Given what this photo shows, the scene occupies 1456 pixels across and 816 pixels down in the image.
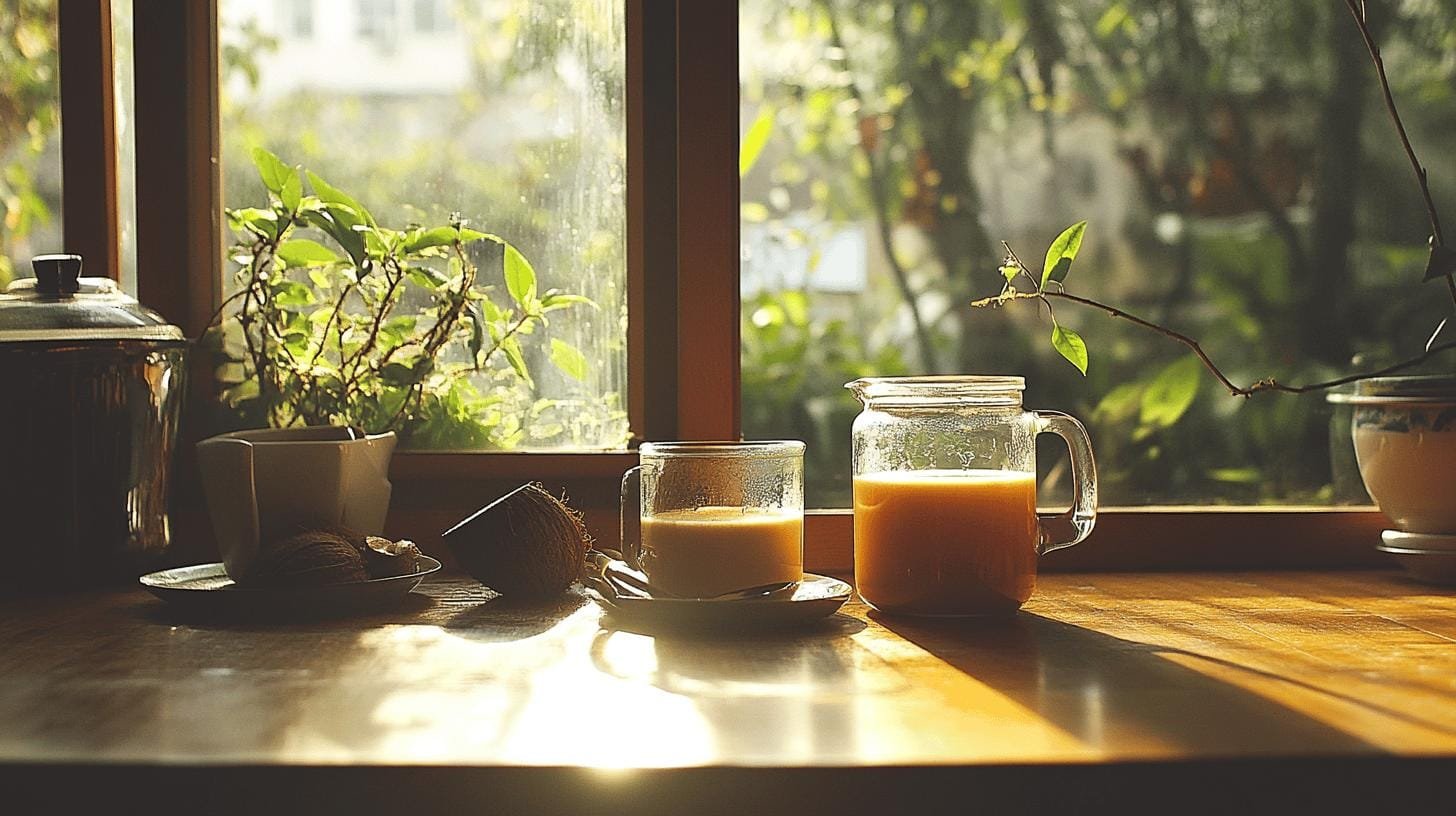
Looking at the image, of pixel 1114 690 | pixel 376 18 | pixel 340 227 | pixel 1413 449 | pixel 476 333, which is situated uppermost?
pixel 376 18

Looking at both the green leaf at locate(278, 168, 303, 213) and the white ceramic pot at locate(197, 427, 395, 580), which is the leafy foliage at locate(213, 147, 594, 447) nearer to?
the green leaf at locate(278, 168, 303, 213)

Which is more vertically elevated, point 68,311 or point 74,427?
point 68,311

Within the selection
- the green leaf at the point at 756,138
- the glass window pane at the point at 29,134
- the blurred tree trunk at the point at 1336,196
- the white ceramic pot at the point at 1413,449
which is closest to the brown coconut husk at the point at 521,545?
the green leaf at the point at 756,138

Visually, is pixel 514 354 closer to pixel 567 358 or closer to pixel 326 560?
pixel 567 358

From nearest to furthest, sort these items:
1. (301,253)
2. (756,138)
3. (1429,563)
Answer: (1429,563) → (301,253) → (756,138)

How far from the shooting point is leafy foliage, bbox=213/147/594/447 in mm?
1336

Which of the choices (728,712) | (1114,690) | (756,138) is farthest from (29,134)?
(1114,690)

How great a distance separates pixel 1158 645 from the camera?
0.96 meters

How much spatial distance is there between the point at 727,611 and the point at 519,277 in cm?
52

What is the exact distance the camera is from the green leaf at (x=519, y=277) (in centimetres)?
138

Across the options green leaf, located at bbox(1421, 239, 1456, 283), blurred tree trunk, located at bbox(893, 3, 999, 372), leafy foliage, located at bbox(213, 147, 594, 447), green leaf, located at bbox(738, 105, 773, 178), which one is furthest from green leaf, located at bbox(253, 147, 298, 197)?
green leaf, located at bbox(1421, 239, 1456, 283)

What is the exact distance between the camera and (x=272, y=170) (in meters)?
1.33

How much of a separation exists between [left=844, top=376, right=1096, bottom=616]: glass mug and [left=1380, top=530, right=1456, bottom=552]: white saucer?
38cm

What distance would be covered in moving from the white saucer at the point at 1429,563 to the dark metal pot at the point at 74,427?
116 centimetres
